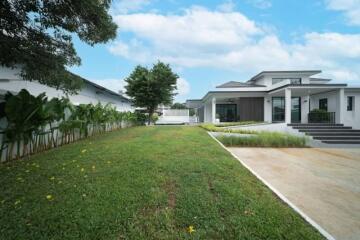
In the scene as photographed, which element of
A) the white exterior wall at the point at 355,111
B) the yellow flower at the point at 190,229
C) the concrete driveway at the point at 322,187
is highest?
the white exterior wall at the point at 355,111

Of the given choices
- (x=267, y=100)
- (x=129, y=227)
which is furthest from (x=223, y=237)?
(x=267, y=100)

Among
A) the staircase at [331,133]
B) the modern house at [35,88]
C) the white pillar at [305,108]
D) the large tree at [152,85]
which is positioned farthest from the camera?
the large tree at [152,85]

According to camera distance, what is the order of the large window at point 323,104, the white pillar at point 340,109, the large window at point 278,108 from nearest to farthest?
the white pillar at point 340,109 → the large window at point 323,104 → the large window at point 278,108

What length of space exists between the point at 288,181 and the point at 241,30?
12.8 metres

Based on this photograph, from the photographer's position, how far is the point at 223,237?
3.00 m

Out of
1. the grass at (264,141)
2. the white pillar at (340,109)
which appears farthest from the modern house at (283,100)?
the grass at (264,141)

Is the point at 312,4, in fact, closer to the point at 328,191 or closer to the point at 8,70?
the point at 328,191

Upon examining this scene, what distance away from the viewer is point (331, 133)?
588 inches

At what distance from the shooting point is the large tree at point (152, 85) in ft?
81.5

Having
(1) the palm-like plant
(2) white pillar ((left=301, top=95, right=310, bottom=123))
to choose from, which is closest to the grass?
(1) the palm-like plant

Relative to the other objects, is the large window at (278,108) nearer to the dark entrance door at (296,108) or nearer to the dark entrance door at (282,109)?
the dark entrance door at (282,109)

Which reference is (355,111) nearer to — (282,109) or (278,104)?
(282,109)

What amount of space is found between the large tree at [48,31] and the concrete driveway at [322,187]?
5.93m

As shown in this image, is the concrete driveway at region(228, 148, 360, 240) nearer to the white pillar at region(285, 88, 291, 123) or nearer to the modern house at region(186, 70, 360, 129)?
the white pillar at region(285, 88, 291, 123)
